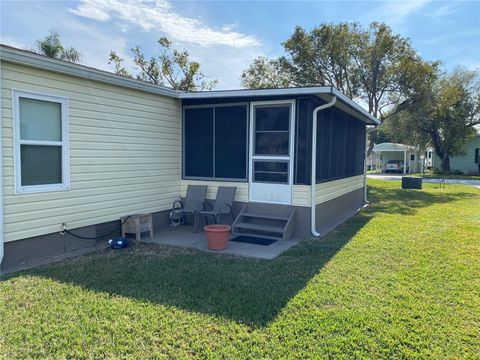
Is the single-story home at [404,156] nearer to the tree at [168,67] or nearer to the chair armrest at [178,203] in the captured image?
the tree at [168,67]

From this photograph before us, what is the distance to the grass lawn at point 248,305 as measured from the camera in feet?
8.91

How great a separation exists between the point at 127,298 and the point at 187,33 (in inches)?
617

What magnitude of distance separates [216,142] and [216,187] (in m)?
0.96

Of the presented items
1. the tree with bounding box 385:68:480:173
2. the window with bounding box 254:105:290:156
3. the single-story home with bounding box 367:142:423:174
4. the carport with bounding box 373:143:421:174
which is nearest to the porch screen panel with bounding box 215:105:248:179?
the window with bounding box 254:105:290:156

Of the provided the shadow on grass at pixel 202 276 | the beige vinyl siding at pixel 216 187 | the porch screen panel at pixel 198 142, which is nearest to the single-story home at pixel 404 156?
the beige vinyl siding at pixel 216 187

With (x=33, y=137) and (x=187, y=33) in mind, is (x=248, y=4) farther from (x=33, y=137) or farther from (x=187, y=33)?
(x=33, y=137)

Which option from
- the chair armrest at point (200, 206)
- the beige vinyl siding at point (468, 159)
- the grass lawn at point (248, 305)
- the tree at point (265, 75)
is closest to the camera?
the grass lawn at point (248, 305)

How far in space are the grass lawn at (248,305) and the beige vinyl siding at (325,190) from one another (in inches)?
46.7

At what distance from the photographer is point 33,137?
15.3 ft

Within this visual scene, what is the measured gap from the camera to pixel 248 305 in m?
3.43

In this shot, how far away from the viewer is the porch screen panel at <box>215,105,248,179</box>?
6.91 metres

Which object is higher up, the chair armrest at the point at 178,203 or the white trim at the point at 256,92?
the white trim at the point at 256,92

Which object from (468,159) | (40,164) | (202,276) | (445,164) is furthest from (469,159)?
(40,164)

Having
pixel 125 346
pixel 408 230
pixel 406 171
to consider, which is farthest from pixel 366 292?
pixel 406 171
